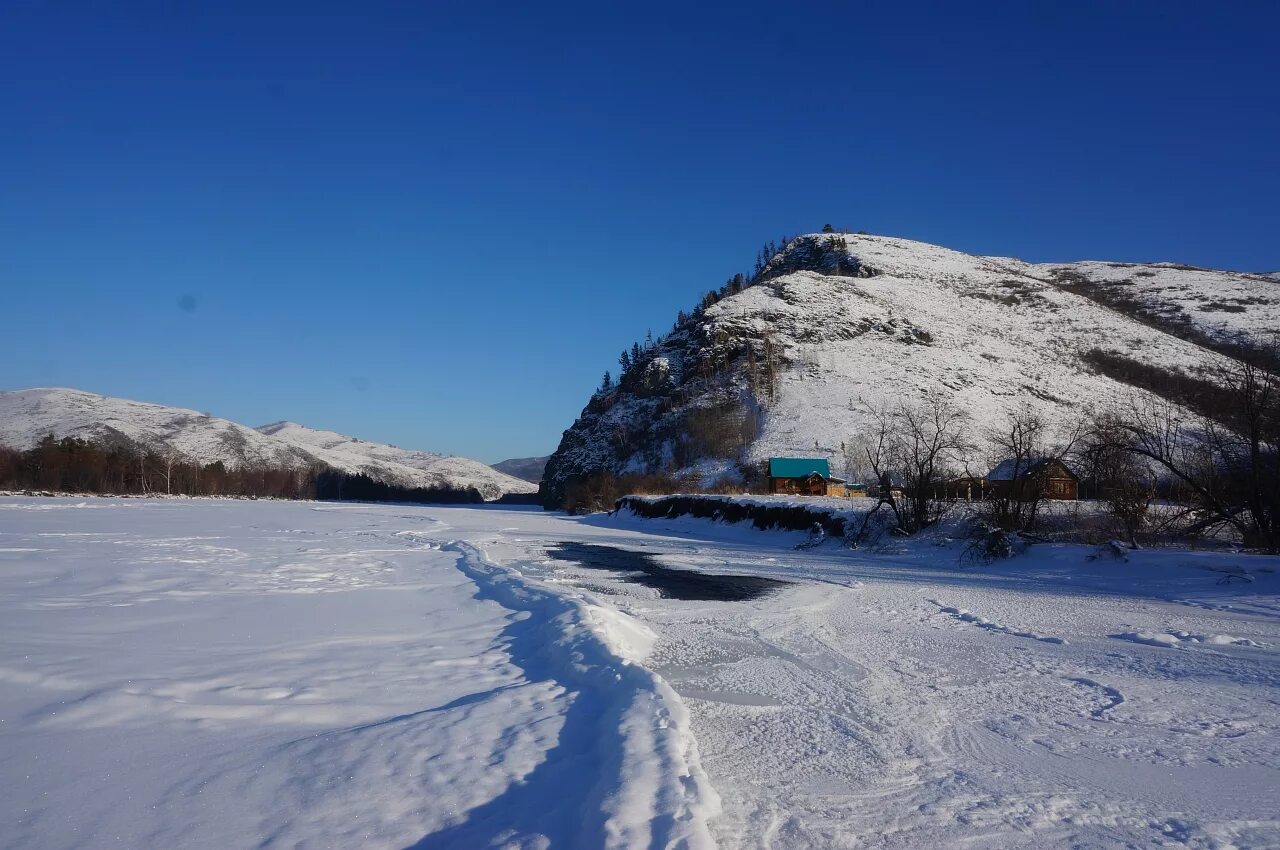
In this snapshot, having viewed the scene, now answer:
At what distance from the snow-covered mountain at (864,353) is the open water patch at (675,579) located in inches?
2106

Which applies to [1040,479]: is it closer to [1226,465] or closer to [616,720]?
[1226,465]

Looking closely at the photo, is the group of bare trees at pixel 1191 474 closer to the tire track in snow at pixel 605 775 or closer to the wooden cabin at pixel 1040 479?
the wooden cabin at pixel 1040 479

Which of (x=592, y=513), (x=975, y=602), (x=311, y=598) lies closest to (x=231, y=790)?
(x=311, y=598)

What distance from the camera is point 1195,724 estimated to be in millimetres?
5875

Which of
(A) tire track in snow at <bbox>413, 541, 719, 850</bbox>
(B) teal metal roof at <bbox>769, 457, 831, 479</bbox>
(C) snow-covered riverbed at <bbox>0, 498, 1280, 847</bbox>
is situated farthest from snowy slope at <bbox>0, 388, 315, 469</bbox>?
(A) tire track in snow at <bbox>413, 541, 719, 850</bbox>

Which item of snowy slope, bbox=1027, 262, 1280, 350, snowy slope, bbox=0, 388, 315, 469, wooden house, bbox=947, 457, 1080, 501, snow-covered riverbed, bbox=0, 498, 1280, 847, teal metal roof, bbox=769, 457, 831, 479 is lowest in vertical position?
snow-covered riverbed, bbox=0, 498, 1280, 847

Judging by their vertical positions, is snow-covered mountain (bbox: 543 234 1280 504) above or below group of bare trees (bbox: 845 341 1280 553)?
above

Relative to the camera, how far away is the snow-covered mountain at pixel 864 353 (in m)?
84.3

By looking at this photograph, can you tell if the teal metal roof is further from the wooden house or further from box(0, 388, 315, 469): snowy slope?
box(0, 388, 315, 469): snowy slope

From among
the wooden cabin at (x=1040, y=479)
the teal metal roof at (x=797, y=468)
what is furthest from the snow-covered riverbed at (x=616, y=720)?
the teal metal roof at (x=797, y=468)

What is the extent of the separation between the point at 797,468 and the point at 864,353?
39355 mm

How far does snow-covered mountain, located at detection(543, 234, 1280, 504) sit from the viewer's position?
277 ft

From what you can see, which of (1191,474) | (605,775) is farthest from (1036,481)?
(605,775)

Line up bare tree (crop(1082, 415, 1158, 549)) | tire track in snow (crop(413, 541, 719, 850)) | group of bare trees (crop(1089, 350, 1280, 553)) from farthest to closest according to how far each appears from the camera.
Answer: bare tree (crop(1082, 415, 1158, 549)) → group of bare trees (crop(1089, 350, 1280, 553)) → tire track in snow (crop(413, 541, 719, 850))
